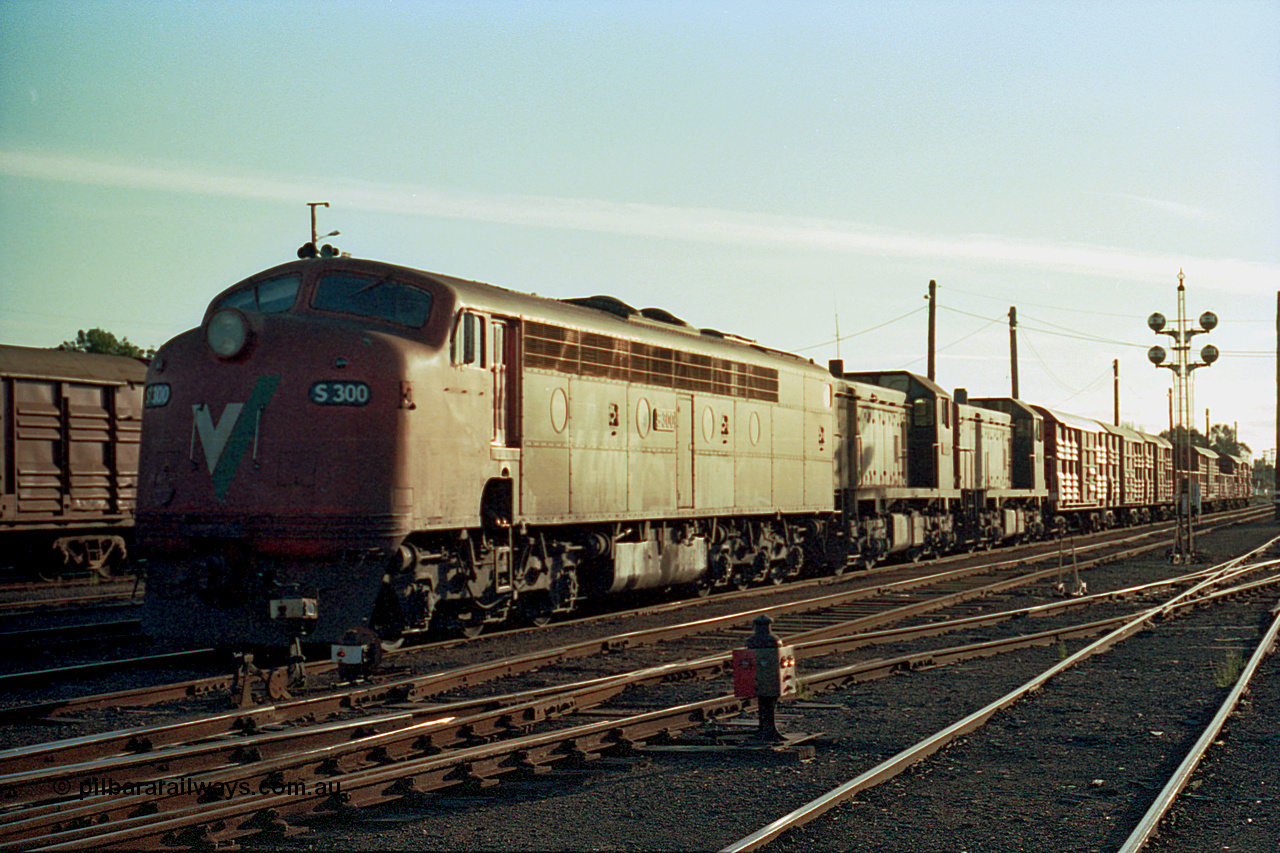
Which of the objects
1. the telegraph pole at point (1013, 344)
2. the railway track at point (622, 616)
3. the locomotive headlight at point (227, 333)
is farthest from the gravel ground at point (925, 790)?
the telegraph pole at point (1013, 344)

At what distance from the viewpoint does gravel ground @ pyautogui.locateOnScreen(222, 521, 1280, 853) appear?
6.23 m

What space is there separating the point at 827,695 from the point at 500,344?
190 inches

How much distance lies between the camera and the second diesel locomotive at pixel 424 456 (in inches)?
428

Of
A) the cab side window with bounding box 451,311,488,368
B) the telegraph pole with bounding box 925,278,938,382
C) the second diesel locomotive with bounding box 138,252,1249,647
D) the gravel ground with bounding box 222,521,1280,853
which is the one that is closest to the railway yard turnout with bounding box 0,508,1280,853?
the gravel ground with bounding box 222,521,1280,853

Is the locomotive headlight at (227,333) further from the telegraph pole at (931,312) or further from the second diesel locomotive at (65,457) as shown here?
the telegraph pole at (931,312)

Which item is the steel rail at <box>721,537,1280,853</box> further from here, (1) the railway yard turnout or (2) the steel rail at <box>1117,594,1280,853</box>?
(2) the steel rail at <box>1117,594,1280,853</box>

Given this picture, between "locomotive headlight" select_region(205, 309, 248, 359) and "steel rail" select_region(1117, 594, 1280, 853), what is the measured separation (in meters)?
8.14

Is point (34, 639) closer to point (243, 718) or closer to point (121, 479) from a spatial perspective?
point (243, 718)

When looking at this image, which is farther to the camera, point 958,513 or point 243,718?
point 958,513

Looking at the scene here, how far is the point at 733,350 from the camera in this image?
1792cm

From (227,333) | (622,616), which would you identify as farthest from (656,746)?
(622,616)

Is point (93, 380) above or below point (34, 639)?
above

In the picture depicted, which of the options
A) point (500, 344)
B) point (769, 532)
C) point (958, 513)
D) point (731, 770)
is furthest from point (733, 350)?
point (958, 513)

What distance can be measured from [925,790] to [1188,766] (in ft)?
5.58
